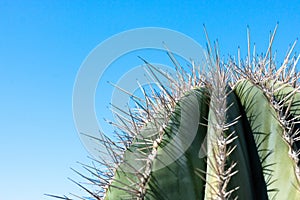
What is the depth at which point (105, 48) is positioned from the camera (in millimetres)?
2643

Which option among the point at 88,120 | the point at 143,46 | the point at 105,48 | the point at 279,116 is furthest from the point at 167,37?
the point at 279,116

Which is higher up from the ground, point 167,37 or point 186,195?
point 167,37

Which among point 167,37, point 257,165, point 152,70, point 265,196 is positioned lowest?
point 265,196

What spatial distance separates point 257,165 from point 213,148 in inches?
9.0

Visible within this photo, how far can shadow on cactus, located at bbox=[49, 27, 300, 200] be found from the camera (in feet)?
5.20

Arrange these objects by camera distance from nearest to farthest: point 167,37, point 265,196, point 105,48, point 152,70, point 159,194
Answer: point 159,194, point 265,196, point 152,70, point 167,37, point 105,48

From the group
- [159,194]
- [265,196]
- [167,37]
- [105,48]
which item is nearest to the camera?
[159,194]

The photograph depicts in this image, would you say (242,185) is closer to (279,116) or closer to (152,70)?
(279,116)

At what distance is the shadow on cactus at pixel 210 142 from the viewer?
158 cm

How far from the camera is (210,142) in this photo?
1.67m

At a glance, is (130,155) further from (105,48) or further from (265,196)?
(105,48)

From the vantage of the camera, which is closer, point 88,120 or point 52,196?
point 52,196

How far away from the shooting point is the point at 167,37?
2449 millimetres

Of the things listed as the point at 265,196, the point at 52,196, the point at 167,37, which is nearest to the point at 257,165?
the point at 265,196
